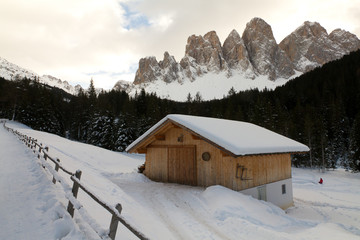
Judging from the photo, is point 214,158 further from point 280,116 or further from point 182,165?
point 280,116

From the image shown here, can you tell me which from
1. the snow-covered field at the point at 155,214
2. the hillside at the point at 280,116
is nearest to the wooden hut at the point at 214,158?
the snow-covered field at the point at 155,214

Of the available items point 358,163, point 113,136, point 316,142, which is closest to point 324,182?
point 358,163

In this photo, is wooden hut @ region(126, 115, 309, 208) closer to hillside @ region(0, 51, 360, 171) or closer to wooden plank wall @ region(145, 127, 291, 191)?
wooden plank wall @ region(145, 127, 291, 191)

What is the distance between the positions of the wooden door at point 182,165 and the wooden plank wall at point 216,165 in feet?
0.88

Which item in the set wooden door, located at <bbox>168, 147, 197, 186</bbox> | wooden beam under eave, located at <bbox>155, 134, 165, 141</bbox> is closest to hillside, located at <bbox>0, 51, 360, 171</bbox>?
wooden door, located at <bbox>168, 147, 197, 186</bbox>

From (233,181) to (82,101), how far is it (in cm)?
6591

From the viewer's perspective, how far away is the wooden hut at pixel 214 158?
10.8m

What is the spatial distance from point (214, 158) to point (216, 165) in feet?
1.31

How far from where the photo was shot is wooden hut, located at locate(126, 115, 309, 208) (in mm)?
10820

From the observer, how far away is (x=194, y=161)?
12430 millimetres

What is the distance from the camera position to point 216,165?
37.7 ft

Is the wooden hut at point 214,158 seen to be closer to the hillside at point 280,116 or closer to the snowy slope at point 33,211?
the snowy slope at point 33,211

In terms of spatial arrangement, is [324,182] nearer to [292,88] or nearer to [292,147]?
[292,147]

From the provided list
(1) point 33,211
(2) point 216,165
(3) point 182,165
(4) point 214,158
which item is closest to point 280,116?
(3) point 182,165
